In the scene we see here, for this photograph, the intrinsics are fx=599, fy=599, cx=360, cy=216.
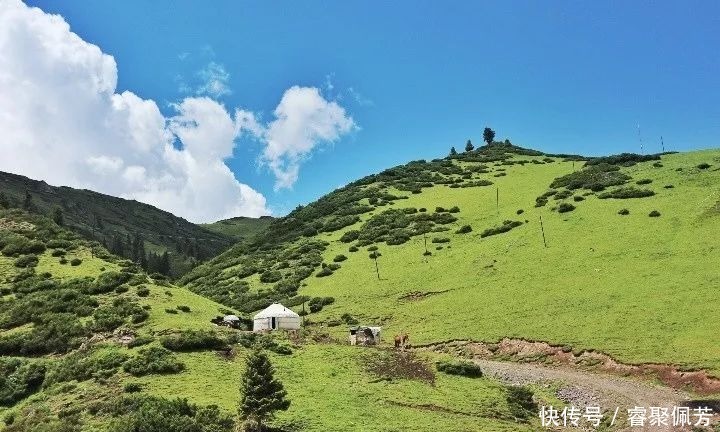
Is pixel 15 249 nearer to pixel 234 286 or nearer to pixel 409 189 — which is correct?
pixel 234 286

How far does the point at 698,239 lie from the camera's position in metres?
55.8

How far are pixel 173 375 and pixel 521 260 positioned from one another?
41.3 m

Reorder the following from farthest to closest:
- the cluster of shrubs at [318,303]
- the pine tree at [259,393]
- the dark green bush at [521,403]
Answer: the cluster of shrubs at [318,303]
the dark green bush at [521,403]
the pine tree at [259,393]

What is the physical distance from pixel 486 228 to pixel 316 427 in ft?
188

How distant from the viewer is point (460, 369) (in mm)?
38125

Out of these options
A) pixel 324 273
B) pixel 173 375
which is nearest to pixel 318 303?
pixel 324 273

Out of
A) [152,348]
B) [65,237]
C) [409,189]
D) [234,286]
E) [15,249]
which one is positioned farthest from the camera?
[409,189]

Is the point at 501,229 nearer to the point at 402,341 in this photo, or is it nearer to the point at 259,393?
the point at 402,341

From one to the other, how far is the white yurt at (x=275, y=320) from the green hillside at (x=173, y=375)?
12.8 ft

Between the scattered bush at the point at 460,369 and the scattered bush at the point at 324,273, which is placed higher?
the scattered bush at the point at 324,273

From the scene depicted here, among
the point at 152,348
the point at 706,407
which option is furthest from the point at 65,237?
the point at 706,407

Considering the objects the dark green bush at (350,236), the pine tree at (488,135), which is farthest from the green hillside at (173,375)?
the pine tree at (488,135)

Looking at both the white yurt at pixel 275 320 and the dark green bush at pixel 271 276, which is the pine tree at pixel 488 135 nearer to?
the dark green bush at pixel 271 276

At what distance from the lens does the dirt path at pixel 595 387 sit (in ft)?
108
